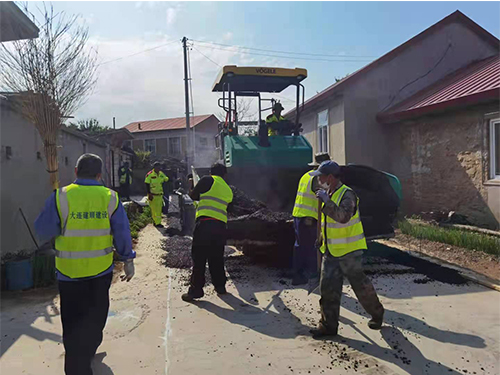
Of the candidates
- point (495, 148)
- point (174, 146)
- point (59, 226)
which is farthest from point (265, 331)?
point (174, 146)

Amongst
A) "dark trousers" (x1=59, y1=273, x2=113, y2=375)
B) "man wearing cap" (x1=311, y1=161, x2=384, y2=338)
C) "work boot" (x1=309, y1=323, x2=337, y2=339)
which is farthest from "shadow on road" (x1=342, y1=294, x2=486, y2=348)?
"dark trousers" (x1=59, y1=273, x2=113, y2=375)

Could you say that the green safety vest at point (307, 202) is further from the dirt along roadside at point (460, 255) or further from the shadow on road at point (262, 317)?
the dirt along roadside at point (460, 255)

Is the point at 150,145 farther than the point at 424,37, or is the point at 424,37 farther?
the point at 150,145

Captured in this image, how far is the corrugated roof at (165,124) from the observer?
3826 cm

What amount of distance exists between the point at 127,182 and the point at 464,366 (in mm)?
12513

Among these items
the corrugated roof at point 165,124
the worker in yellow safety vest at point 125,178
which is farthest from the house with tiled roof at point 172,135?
the worker in yellow safety vest at point 125,178

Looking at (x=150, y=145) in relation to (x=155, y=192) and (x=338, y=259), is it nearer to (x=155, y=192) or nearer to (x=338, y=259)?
(x=155, y=192)

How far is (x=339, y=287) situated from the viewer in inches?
145

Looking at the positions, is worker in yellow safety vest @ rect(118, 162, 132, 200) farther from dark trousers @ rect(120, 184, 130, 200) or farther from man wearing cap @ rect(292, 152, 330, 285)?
man wearing cap @ rect(292, 152, 330, 285)

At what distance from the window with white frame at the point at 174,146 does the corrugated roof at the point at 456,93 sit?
27653mm

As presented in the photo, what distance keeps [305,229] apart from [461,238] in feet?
11.3

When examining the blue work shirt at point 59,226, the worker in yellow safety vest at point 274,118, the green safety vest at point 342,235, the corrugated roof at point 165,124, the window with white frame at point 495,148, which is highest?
the corrugated roof at point 165,124

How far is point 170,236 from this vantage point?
28.9 feet

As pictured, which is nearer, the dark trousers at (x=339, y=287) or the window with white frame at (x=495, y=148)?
the dark trousers at (x=339, y=287)
